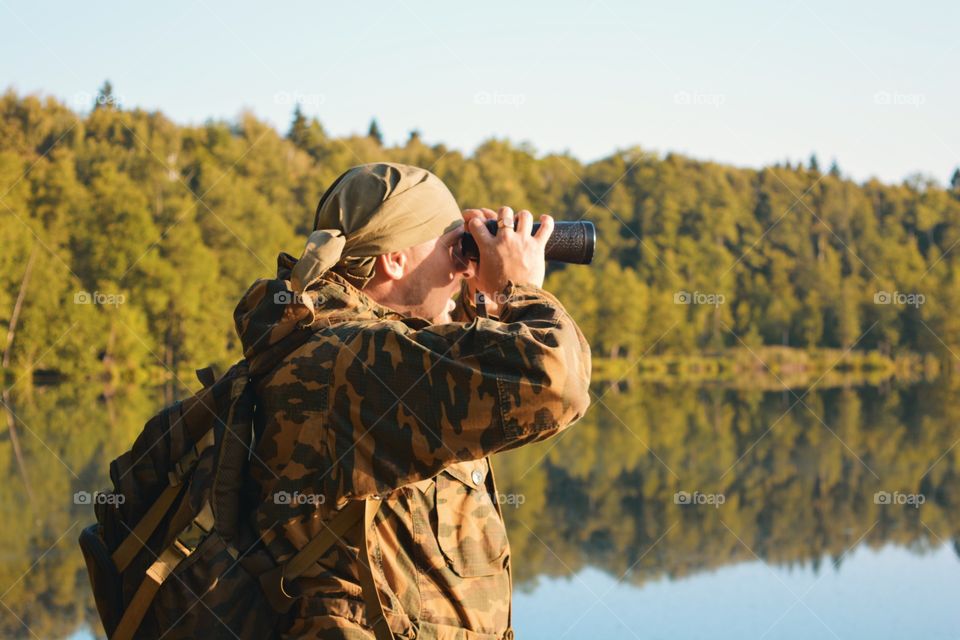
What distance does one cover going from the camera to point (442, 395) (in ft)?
7.10

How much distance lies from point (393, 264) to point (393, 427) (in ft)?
1.49

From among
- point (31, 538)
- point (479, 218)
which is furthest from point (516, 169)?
point (479, 218)

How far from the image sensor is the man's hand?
2.46 meters

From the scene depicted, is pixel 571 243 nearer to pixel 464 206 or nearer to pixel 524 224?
pixel 524 224

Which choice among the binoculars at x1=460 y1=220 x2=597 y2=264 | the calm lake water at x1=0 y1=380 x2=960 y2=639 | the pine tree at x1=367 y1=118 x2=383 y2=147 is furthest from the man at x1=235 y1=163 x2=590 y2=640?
the pine tree at x1=367 y1=118 x2=383 y2=147

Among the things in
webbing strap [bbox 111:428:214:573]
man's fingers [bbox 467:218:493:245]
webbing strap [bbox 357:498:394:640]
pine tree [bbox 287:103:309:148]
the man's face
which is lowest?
webbing strap [bbox 357:498:394:640]

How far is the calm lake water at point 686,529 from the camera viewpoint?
816cm

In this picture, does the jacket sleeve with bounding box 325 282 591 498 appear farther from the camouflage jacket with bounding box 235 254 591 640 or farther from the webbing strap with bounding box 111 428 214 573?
the webbing strap with bounding box 111 428 214 573

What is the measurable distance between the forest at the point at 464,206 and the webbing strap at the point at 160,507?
524 inches

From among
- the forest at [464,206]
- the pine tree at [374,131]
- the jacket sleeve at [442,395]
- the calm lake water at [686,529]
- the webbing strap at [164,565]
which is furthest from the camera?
the pine tree at [374,131]

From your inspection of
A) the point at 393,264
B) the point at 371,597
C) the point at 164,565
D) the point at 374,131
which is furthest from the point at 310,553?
the point at 374,131

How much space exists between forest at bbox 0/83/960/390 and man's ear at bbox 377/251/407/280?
13.0 m

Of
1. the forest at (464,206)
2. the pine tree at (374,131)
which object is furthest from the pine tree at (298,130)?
the pine tree at (374,131)

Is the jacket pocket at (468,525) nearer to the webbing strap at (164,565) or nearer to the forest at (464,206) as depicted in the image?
the webbing strap at (164,565)
